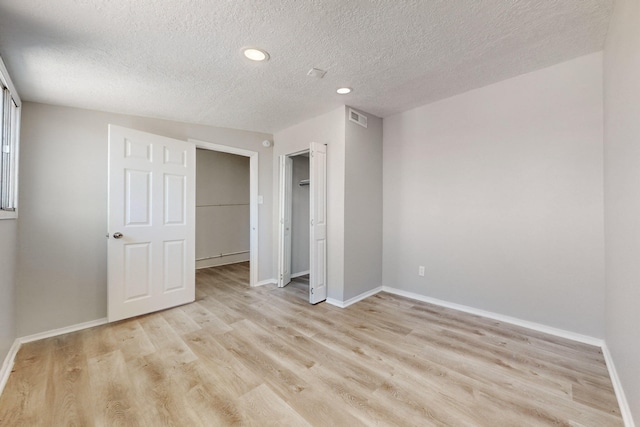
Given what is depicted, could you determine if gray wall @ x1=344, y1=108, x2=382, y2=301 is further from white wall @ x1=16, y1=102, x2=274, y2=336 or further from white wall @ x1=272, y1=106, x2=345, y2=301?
white wall @ x1=16, y1=102, x2=274, y2=336

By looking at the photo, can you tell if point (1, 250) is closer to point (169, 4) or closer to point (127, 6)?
point (127, 6)

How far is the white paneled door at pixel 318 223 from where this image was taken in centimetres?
324

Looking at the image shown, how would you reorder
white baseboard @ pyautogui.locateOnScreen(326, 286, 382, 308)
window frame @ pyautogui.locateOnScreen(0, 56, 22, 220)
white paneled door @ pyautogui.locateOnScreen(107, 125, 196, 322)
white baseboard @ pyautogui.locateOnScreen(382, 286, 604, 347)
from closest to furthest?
window frame @ pyautogui.locateOnScreen(0, 56, 22, 220) → white baseboard @ pyautogui.locateOnScreen(382, 286, 604, 347) → white paneled door @ pyautogui.locateOnScreen(107, 125, 196, 322) → white baseboard @ pyautogui.locateOnScreen(326, 286, 382, 308)

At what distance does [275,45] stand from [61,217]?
277cm

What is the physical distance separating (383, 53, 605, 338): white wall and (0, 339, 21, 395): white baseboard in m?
3.76

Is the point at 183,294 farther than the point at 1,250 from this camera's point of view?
Yes

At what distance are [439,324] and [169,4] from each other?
3.39m

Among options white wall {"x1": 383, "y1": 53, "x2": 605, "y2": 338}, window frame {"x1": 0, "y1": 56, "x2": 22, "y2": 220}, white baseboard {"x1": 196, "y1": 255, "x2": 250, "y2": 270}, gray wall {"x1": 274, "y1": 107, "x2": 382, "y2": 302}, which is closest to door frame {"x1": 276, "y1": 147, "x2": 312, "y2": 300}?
gray wall {"x1": 274, "y1": 107, "x2": 382, "y2": 302}

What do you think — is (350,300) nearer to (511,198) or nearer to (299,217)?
(299,217)

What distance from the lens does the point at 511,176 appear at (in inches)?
104

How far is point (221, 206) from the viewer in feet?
18.3

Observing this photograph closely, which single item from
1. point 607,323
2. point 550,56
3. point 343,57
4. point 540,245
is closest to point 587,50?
point 550,56

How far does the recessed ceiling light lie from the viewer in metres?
1.96

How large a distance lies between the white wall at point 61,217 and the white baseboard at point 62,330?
40mm
